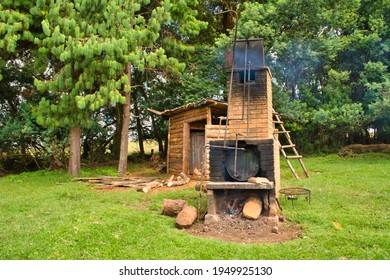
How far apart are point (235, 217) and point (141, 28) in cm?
811

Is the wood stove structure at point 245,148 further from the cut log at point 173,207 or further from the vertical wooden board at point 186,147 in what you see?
the vertical wooden board at point 186,147

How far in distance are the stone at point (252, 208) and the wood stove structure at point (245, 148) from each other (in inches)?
3.9

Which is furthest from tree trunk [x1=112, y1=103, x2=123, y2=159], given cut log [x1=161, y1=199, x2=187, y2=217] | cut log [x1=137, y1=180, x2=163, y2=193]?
cut log [x1=161, y1=199, x2=187, y2=217]

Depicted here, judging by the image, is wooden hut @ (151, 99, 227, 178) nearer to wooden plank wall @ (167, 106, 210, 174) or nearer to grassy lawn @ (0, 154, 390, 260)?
wooden plank wall @ (167, 106, 210, 174)

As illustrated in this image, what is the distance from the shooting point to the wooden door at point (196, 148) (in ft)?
41.9

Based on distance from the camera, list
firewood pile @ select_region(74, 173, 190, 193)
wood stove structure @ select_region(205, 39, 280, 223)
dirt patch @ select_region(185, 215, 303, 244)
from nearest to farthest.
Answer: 1. dirt patch @ select_region(185, 215, 303, 244)
2. wood stove structure @ select_region(205, 39, 280, 223)
3. firewood pile @ select_region(74, 173, 190, 193)

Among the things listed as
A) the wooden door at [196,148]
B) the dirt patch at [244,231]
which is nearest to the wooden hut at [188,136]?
the wooden door at [196,148]

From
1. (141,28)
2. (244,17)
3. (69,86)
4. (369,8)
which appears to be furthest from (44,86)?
(369,8)

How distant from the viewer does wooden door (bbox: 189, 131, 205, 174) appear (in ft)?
41.9

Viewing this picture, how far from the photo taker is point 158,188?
992cm

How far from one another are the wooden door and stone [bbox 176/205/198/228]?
6.68 meters

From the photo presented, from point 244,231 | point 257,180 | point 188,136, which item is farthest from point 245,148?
point 188,136

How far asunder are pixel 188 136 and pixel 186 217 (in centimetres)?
705

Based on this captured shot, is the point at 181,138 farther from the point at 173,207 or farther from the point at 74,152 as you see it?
the point at 173,207
